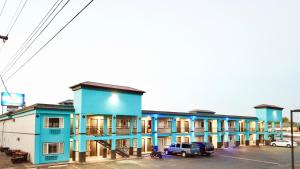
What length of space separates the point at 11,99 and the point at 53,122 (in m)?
31.3

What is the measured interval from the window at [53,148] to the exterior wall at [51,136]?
321 millimetres

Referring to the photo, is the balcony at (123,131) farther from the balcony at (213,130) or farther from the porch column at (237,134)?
the porch column at (237,134)

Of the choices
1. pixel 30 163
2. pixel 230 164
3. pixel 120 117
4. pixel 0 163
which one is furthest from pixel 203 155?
pixel 0 163

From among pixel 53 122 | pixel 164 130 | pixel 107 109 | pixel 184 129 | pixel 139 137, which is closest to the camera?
pixel 53 122

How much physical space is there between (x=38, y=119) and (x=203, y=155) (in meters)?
21.6

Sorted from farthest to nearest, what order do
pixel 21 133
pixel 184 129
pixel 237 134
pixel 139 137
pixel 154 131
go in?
pixel 237 134 → pixel 184 129 → pixel 154 131 → pixel 139 137 → pixel 21 133

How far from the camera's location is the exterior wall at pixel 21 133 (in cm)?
2976

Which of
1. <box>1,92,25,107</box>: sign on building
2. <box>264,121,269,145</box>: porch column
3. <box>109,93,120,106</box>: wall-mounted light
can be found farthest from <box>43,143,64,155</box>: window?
<box>264,121,269,145</box>: porch column

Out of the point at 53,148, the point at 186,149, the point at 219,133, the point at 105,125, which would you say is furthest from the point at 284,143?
the point at 53,148

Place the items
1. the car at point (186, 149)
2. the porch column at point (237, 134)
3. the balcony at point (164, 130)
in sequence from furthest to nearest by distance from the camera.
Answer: the porch column at point (237, 134)
the balcony at point (164, 130)
the car at point (186, 149)

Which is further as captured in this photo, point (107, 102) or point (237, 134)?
point (237, 134)

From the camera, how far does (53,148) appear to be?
2992 cm

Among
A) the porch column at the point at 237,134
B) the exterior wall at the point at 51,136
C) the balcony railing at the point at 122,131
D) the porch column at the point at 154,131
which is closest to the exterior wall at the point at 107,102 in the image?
the exterior wall at the point at 51,136

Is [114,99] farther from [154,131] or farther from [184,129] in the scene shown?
[184,129]
